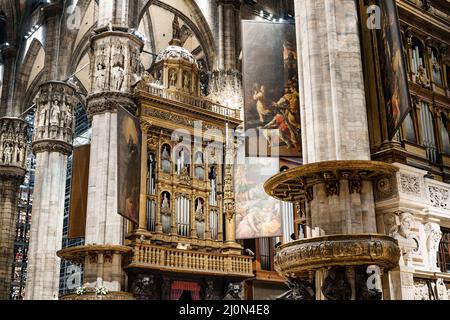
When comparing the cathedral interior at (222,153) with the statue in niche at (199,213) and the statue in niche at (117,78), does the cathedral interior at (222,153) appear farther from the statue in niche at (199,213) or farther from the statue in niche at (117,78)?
the statue in niche at (199,213)

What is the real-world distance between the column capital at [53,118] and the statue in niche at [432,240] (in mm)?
18134

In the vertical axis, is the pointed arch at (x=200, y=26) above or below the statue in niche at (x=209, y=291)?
above

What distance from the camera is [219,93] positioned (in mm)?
23656

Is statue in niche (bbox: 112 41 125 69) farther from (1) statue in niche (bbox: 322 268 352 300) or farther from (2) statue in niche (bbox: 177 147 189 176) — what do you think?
(1) statue in niche (bbox: 322 268 352 300)

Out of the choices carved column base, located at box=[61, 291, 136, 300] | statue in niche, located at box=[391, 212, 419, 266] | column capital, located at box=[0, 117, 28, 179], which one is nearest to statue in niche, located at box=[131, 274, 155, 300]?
carved column base, located at box=[61, 291, 136, 300]

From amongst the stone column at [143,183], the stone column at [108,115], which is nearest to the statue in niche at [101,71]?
the stone column at [108,115]

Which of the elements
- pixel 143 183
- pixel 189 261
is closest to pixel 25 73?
pixel 143 183

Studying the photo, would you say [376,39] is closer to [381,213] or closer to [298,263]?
[381,213]

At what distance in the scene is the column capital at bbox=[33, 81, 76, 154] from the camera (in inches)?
971

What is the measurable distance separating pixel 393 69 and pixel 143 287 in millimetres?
11706

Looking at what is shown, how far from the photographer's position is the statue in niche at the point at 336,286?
8039 millimetres

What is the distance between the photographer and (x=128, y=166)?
59.5 ft

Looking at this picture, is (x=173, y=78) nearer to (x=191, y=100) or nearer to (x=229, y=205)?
(x=191, y=100)
